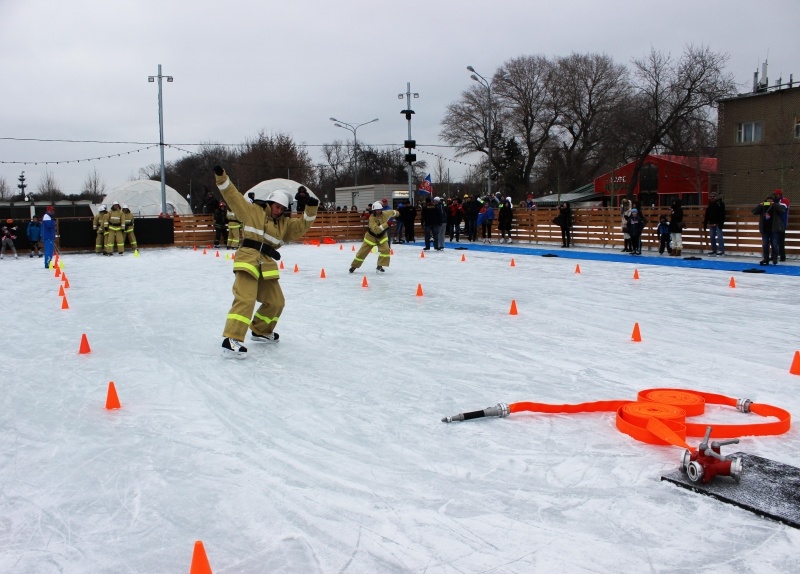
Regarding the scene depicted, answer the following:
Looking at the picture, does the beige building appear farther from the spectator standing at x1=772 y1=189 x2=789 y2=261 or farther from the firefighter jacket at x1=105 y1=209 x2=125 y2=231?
the firefighter jacket at x1=105 y1=209 x2=125 y2=231

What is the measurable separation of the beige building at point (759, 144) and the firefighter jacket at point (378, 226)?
25.3 m

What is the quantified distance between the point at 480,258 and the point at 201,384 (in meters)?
15.3

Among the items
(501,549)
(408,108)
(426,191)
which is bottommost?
(501,549)

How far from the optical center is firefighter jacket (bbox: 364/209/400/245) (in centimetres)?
1520

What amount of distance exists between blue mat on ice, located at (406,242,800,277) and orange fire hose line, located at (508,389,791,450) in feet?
36.4

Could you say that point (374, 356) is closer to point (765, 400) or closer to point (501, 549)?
point (765, 400)

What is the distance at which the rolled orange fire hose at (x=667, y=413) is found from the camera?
180 inches

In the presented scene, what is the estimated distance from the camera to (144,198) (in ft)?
197

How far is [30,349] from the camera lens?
8047mm

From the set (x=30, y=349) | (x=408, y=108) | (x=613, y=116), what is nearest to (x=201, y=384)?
(x=30, y=349)

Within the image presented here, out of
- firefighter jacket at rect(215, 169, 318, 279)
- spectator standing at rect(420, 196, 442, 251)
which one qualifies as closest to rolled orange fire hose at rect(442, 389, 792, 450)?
firefighter jacket at rect(215, 169, 318, 279)

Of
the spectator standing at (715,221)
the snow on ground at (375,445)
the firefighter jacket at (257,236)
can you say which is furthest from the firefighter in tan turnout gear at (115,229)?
the spectator standing at (715,221)

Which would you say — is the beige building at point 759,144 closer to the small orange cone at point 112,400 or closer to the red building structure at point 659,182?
the red building structure at point 659,182

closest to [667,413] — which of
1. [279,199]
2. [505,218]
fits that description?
[279,199]
